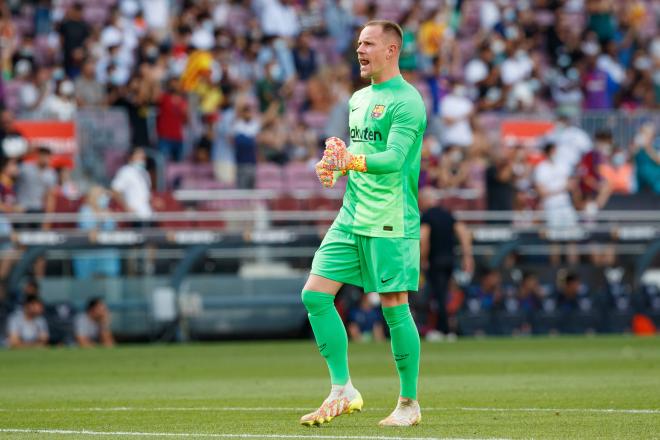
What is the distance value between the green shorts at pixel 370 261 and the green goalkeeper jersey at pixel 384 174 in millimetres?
57

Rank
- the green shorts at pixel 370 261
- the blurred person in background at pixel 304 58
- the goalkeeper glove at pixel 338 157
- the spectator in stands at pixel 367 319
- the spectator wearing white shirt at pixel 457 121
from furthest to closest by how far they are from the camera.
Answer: the blurred person in background at pixel 304 58
the spectator wearing white shirt at pixel 457 121
the spectator in stands at pixel 367 319
the green shorts at pixel 370 261
the goalkeeper glove at pixel 338 157

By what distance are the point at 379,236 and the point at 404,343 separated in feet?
2.19

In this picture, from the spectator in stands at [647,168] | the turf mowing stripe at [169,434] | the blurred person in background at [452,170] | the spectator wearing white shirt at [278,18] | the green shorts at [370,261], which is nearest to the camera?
the turf mowing stripe at [169,434]

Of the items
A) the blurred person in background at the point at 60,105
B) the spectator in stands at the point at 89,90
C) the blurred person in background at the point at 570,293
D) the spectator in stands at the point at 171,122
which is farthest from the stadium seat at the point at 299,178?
the blurred person in background at the point at 570,293

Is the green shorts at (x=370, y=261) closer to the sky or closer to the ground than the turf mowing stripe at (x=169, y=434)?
closer to the sky

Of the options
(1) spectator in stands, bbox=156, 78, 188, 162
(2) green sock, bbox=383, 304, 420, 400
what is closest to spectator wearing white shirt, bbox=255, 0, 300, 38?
(1) spectator in stands, bbox=156, 78, 188, 162

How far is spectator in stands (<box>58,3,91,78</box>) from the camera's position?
2552cm

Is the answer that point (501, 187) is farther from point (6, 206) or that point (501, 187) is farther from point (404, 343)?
point (404, 343)

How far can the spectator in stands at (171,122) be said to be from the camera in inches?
966

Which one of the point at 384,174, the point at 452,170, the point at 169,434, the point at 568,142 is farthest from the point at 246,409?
the point at 568,142

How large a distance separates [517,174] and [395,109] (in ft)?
53.4

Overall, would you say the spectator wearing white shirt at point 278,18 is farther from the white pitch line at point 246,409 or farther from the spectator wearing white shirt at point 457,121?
the white pitch line at point 246,409

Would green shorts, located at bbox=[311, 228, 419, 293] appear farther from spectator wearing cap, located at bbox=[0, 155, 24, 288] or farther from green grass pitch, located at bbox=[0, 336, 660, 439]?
spectator wearing cap, located at bbox=[0, 155, 24, 288]

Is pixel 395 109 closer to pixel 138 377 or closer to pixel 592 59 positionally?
pixel 138 377
